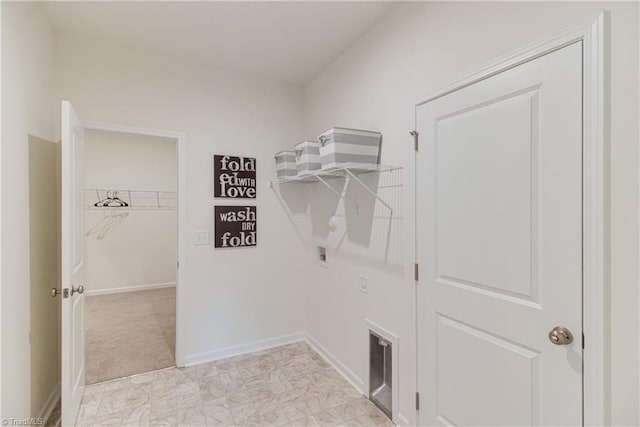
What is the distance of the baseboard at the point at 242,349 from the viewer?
276 centimetres

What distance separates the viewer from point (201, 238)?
2766mm

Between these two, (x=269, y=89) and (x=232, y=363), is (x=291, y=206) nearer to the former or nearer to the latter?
(x=269, y=89)

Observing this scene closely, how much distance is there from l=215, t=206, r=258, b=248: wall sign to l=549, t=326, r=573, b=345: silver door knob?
7.89 ft

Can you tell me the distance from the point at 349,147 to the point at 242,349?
86.8 inches

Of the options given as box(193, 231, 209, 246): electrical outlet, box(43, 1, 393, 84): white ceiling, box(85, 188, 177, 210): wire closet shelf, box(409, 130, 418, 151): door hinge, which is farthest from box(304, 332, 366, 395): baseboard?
box(85, 188, 177, 210): wire closet shelf

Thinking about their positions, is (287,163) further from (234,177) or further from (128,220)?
(128,220)

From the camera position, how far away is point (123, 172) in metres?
5.02

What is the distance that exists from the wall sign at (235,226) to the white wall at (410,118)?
67 centimetres

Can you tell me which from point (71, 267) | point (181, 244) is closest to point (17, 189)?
point (71, 267)

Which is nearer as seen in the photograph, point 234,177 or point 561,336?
point 561,336

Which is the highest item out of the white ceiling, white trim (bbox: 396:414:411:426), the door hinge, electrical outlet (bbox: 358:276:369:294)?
the white ceiling

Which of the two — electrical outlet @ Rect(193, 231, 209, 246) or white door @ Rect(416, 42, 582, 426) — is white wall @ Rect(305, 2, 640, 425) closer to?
white door @ Rect(416, 42, 582, 426)

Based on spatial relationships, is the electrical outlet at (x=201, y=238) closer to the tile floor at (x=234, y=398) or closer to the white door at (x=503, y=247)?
the tile floor at (x=234, y=398)

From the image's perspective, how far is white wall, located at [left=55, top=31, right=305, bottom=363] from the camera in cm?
241
